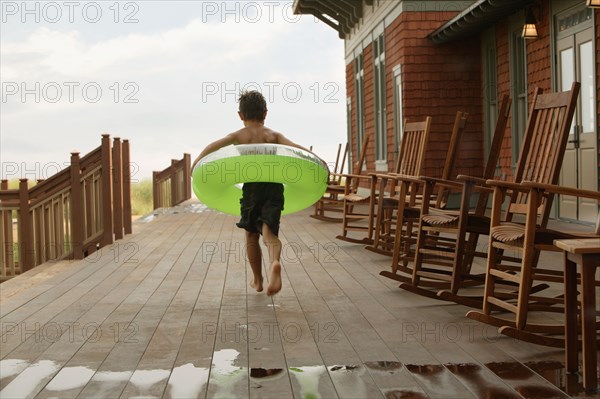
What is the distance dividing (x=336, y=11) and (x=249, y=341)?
53.4ft

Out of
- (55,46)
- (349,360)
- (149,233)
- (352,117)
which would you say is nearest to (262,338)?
(349,360)

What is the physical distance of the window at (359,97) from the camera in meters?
18.1

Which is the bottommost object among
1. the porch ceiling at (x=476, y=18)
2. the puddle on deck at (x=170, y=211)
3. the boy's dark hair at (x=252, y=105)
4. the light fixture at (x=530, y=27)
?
the puddle on deck at (x=170, y=211)

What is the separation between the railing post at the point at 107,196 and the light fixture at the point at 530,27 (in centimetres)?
504

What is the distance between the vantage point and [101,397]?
2930 mm

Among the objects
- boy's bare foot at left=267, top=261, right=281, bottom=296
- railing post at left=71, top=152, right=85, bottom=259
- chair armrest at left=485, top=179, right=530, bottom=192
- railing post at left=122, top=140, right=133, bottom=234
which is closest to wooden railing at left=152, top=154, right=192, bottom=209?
railing post at left=122, top=140, right=133, bottom=234

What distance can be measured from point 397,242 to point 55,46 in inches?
1532

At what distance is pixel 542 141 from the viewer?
4863 millimetres

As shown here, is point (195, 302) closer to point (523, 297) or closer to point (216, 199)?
point (216, 199)

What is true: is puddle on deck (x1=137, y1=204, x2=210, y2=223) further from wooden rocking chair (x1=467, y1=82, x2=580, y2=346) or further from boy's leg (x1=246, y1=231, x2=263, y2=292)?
wooden rocking chair (x1=467, y1=82, x2=580, y2=346)

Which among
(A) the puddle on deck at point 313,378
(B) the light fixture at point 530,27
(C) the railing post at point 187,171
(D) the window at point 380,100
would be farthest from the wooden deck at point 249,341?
(C) the railing post at point 187,171

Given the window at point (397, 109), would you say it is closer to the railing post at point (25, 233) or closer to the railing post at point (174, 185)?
the railing post at point (174, 185)

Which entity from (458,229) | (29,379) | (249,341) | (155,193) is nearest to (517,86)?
(458,229)

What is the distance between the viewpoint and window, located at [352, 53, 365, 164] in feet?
59.3
